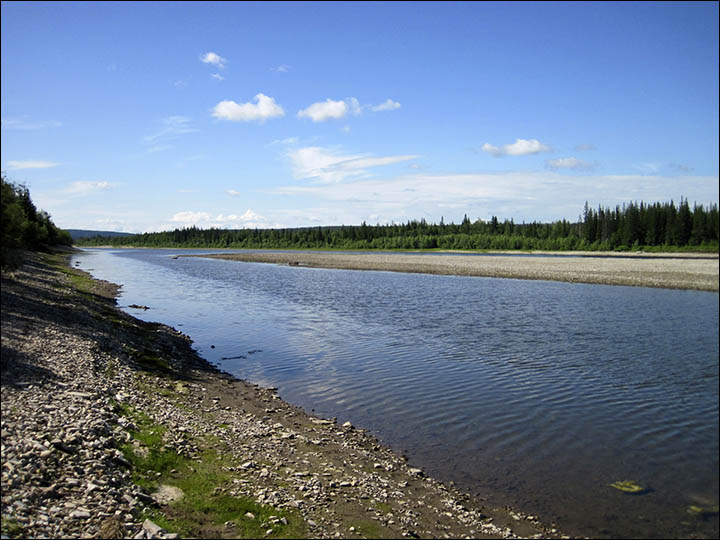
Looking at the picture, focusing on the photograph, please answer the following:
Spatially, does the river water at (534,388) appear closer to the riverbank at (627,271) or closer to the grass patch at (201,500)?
the riverbank at (627,271)

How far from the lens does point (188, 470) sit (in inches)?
414

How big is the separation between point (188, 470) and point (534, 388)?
1287cm

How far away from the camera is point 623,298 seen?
30.6 metres

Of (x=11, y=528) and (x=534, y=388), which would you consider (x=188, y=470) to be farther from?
(x=534, y=388)

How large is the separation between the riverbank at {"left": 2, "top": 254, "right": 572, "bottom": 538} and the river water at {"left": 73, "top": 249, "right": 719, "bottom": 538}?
1.42m

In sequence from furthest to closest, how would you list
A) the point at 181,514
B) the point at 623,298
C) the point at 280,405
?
the point at 623,298
the point at 280,405
the point at 181,514

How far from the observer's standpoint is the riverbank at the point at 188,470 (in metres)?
8.20

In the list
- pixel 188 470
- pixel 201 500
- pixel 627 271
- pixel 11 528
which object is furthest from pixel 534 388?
pixel 11 528

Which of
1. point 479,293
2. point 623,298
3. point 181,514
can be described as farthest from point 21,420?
point 479,293

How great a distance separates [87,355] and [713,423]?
63.6ft

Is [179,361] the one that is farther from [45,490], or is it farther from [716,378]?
[716,378]

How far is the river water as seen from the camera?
9578 millimetres

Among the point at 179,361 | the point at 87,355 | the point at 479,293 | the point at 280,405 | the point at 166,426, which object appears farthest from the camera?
the point at 479,293

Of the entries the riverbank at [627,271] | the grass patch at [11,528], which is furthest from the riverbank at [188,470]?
the riverbank at [627,271]
